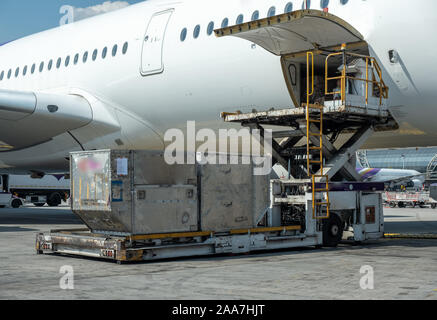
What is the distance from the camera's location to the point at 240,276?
24.7 feet

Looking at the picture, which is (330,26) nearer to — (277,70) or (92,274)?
(277,70)

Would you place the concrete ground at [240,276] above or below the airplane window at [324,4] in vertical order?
below

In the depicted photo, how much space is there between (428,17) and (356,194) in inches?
130

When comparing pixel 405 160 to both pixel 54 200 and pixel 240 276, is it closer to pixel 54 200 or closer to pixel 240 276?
pixel 54 200

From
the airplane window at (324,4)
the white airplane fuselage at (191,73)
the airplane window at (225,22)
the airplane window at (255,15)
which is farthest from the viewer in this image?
the airplane window at (225,22)

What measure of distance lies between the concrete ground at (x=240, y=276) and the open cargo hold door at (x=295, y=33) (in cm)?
364

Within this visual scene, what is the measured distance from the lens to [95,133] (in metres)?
16.2

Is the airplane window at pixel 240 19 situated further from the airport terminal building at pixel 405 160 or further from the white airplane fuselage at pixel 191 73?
the airport terminal building at pixel 405 160

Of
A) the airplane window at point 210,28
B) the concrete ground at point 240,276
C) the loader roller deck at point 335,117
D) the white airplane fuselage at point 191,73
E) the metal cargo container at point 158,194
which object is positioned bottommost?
Answer: the concrete ground at point 240,276

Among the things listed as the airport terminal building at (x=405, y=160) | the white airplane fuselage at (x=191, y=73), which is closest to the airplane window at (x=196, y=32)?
the white airplane fuselage at (x=191, y=73)

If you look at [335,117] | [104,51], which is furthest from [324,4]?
[104,51]

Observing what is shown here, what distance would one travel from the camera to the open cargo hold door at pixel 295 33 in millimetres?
10281

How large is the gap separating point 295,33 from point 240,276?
204 inches
